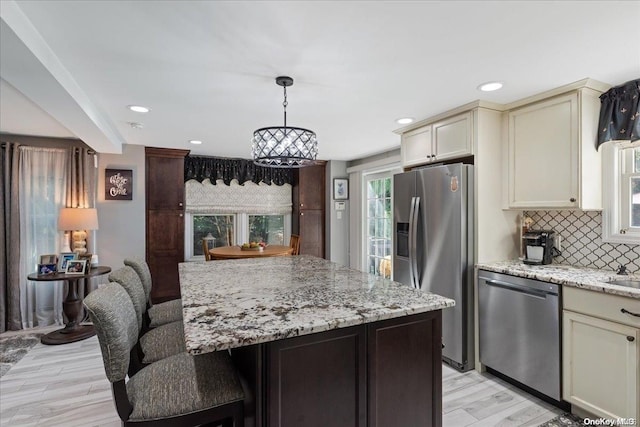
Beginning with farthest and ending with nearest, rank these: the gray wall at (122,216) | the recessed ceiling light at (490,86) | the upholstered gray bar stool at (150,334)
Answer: the gray wall at (122,216) < the recessed ceiling light at (490,86) < the upholstered gray bar stool at (150,334)

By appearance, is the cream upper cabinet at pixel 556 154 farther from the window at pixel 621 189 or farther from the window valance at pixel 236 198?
the window valance at pixel 236 198

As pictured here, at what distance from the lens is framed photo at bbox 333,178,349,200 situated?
5.55m

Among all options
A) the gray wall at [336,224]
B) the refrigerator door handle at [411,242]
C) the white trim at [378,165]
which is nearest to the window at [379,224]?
Answer: the white trim at [378,165]

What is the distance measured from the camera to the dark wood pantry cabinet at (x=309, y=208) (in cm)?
545

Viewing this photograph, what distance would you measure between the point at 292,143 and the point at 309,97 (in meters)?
0.66

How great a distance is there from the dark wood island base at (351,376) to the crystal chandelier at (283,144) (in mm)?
1163

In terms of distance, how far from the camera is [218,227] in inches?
208

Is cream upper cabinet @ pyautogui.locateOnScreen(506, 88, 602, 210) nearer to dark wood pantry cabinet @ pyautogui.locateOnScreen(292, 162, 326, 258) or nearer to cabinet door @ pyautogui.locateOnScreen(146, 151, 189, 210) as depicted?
dark wood pantry cabinet @ pyautogui.locateOnScreen(292, 162, 326, 258)

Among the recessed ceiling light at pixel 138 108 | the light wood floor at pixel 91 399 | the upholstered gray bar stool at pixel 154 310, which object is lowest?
the light wood floor at pixel 91 399

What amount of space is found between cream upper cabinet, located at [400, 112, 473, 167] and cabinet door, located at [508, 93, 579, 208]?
36 cm

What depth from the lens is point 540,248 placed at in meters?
2.67

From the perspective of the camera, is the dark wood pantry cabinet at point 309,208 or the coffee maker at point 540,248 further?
the dark wood pantry cabinet at point 309,208

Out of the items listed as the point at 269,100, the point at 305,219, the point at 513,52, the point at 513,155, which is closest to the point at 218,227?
the point at 305,219

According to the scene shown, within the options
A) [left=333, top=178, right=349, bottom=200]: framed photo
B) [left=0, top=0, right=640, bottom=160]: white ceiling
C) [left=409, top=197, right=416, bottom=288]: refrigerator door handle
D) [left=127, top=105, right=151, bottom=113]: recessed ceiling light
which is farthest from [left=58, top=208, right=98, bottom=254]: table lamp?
[left=409, top=197, right=416, bottom=288]: refrigerator door handle
